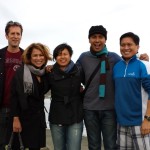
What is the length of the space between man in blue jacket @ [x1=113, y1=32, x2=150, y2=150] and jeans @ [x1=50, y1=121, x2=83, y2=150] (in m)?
0.67

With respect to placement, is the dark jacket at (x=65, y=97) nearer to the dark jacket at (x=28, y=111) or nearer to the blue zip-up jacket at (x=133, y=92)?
the dark jacket at (x=28, y=111)

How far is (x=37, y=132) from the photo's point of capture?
16.2 ft

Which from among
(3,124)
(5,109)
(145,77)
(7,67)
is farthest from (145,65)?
(3,124)

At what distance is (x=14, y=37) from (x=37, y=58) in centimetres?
82

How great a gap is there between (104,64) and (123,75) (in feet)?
1.50

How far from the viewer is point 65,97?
16.2ft

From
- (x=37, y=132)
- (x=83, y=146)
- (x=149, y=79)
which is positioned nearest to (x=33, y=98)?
(x=37, y=132)

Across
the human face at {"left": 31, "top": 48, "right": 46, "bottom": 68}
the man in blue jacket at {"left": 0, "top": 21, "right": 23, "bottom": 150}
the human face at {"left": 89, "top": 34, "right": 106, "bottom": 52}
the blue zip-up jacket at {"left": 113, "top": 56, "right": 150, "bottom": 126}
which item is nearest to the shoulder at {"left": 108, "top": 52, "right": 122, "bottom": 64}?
the human face at {"left": 89, "top": 34, "right": 106, "bottom": 52}

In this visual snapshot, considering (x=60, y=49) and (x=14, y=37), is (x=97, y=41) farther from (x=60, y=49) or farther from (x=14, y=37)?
(x=14, y=37)

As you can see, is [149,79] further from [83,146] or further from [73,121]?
[83,146]

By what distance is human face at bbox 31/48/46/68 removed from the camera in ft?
16.3

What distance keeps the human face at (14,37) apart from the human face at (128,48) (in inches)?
73.9

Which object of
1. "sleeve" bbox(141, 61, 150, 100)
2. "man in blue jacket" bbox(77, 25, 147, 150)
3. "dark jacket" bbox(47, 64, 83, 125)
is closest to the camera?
"sleeve" bbox(141, 61, 150, 100)

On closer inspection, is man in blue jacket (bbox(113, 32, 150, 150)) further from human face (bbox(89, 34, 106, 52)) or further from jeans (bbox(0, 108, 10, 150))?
jeans (bbox(0, 108, 10, 150))
